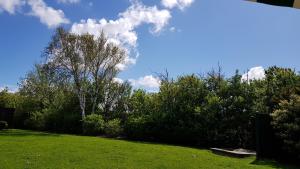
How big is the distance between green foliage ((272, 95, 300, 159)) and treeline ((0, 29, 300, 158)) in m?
0.04

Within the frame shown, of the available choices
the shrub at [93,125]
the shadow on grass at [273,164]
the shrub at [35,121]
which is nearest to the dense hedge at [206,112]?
the shrub at [93,125]

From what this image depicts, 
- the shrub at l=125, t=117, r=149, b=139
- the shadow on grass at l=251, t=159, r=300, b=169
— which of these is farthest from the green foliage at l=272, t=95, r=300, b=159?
the shrub at l=125, t=117, r=149, b=139

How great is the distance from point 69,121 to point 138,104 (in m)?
10.0

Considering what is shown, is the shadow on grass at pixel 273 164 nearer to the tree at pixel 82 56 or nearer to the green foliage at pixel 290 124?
the green foliage at pixel 290 124

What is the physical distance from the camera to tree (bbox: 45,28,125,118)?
44.5m

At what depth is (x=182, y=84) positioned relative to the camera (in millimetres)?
34562

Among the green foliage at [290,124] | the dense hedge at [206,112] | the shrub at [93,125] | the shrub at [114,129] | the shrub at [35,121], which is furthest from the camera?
the shrub at [35,121]

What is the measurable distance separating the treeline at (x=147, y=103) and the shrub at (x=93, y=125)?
19 millimetres

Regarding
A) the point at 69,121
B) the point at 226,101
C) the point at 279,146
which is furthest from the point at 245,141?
Result: the point at 69,121

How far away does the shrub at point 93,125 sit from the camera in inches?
1570

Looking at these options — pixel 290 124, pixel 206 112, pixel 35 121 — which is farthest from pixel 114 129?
pixel 290 124

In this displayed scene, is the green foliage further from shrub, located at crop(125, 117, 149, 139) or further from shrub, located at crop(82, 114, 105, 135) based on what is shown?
shrub, located at crop(82, 114, 105, 135)

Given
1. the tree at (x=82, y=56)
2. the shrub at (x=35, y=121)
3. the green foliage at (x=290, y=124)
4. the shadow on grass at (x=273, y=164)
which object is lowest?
the shadow on grass at (x=273, y=164)

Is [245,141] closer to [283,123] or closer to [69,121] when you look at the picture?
[283,123]
